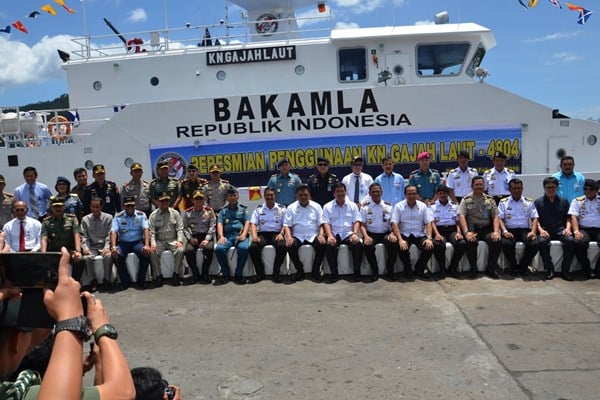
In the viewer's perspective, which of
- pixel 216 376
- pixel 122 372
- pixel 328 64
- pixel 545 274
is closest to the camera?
pixel 122 372

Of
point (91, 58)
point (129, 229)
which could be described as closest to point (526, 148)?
point (129, 229)

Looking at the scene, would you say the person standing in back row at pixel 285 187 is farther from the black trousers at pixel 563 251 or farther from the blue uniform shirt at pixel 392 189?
the black trousers at pixel 563 251

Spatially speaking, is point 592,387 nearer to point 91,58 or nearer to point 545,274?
point 545,274

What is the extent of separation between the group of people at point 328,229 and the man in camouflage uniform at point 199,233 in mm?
13

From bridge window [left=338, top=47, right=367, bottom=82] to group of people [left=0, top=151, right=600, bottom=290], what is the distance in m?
2.79

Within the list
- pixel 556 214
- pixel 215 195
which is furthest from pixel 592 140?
pixel 215 195

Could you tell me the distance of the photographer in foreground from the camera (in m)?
1.20

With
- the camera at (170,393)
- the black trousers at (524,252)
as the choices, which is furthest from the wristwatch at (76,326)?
the black trousers at (524,252)

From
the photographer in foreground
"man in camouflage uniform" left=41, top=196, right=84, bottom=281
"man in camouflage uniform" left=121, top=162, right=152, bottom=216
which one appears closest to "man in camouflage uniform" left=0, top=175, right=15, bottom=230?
"man in camouflage uniform" left=41, top=196, right=84, bottom=281

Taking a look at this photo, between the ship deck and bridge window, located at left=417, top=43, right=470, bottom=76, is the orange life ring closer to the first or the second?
the ship deck

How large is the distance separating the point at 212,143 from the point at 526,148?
193 inches

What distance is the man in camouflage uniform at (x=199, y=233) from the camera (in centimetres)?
601

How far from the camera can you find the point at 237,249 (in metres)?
5.96

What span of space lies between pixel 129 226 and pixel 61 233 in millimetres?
784
